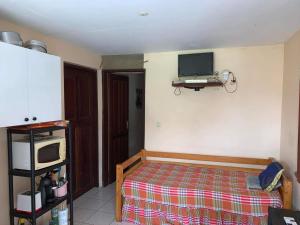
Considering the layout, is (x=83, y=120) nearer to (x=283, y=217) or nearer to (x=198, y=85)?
(x=198, y=85)

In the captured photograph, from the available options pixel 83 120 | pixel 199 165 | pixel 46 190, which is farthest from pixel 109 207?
pixel 199 165

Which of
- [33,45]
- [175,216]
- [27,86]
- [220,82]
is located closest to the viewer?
[27,86]

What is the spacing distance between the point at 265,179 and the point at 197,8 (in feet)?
6.57

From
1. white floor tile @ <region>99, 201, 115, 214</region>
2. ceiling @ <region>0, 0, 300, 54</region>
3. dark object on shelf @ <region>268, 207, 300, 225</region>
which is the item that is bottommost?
white floor tile @ <region>99, 201, 115, 214</region>

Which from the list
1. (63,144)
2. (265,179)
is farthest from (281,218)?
(63,144)

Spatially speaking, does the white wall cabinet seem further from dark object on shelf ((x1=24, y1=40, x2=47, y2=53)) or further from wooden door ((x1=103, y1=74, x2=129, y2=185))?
wooden door ((x1=103, y1=74, x2=129, y2=185))

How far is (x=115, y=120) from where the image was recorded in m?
4.27

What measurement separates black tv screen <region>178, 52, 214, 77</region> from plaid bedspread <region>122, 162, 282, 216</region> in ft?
4.67

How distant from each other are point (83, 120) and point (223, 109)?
7.04ft

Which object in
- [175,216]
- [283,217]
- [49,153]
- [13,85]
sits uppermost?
[13,85]

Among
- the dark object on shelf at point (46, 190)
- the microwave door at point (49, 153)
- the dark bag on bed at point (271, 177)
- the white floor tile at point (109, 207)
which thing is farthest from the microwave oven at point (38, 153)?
the dark bag on bed at point (271, 177)

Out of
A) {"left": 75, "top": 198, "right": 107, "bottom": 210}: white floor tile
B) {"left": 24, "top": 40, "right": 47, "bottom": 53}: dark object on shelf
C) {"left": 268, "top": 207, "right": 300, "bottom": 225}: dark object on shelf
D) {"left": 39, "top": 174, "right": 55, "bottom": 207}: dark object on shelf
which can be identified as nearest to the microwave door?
{"left": 39, "top": 174, "right": 55, "bottom": 207}: dark object on shelf

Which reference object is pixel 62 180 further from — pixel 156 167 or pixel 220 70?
pixel 220 70

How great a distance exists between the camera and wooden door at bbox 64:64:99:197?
3.33m
